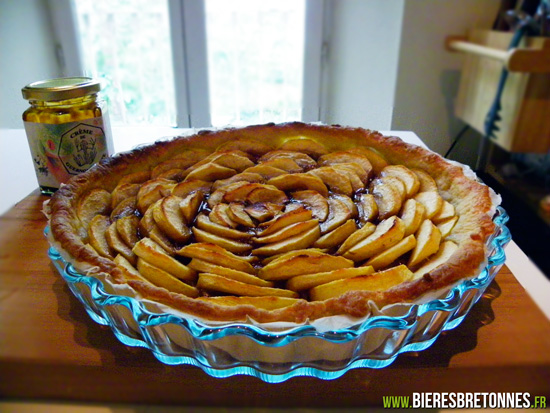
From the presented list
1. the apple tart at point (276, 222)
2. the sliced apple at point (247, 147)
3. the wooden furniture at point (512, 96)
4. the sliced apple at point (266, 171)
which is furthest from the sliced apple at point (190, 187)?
the wooden furniture at point (512, 96)

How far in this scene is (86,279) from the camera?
76cm

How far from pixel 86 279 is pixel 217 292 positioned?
228 millimetres

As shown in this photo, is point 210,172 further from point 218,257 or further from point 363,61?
point 363,61

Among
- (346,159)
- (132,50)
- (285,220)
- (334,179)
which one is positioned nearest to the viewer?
(285,220)

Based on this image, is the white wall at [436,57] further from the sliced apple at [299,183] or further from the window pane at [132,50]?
the window pane at [132,50]

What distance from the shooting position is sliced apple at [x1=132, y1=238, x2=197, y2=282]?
2.84 feet

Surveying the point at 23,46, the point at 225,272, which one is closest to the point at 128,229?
the point at 225,272

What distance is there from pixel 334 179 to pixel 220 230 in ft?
1.25

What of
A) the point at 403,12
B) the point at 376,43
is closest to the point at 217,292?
the point at 403,12

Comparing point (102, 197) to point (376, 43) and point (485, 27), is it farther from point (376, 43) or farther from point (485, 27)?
Answer: point (376, 43)

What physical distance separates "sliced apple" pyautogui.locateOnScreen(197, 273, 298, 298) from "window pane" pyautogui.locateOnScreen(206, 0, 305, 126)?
2259 millimetres

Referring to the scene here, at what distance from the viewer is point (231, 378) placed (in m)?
0.78

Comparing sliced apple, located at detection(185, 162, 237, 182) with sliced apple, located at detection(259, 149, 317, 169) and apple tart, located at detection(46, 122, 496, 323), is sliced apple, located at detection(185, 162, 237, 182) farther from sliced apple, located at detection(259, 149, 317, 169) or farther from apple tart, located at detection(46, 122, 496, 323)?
sliced apple, located at detection(259, 149, 317, 169)

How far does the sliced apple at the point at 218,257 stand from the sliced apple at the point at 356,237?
0.19 m
